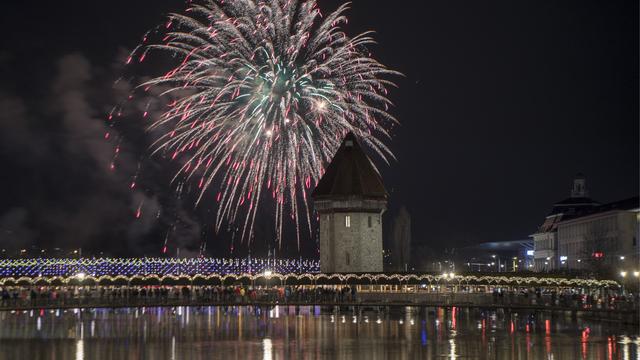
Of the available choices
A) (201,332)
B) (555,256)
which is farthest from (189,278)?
A: (555,256)

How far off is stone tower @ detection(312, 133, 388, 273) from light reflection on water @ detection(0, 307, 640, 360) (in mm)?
22882

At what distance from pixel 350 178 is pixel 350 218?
3.80 meters

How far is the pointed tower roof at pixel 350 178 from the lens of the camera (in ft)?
274

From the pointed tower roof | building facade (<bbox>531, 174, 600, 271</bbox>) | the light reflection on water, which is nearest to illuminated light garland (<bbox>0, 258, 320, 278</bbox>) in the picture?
the pointed tower roof

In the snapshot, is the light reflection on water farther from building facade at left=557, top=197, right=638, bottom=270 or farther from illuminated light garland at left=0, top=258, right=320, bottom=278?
building facade at left=557, top=197, right=638, bottom=270

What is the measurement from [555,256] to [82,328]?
114133mm

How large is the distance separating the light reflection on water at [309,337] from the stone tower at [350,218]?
22.9 meters

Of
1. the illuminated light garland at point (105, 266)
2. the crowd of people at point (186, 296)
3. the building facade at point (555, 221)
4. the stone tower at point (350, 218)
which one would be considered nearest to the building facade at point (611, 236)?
the building facade at point (555, 221)

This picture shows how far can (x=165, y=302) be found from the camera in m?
68.2

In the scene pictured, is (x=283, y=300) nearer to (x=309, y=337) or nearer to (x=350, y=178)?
(x=350, y=178)

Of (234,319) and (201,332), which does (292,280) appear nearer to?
(234,319)

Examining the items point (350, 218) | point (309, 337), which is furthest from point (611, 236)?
point (309, 337)

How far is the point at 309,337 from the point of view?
40.6 meters

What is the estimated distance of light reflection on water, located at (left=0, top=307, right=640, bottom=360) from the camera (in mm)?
33719
